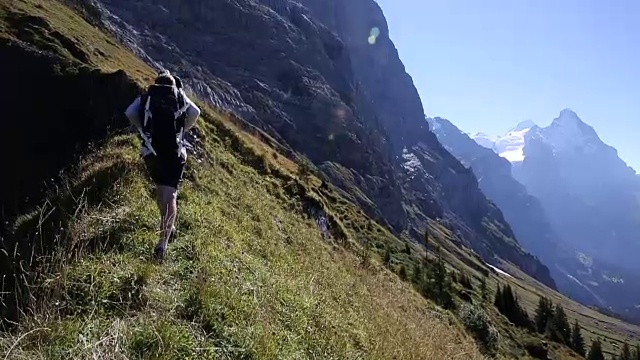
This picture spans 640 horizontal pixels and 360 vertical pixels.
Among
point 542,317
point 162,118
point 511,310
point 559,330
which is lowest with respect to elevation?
point 559,330

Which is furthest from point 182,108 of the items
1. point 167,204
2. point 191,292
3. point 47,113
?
point 47,113

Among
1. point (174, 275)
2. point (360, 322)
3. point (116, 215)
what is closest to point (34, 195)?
point (116, 215)

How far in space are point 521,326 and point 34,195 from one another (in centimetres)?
8649

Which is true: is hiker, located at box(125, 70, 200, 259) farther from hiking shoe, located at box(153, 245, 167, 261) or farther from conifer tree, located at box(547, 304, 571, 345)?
conifer tree, located at box(547, 304, 571, 345)

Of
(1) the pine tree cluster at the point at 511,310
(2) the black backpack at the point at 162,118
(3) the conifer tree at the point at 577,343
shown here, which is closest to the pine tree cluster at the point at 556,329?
(3) the conifer tree at the point at 577,343

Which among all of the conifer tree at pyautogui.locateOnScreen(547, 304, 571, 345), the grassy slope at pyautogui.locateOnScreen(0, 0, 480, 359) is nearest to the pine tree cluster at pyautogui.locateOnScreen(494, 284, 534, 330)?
the conifer tree at pyautogui.locateOnScreen(547, 304, 571, 345)

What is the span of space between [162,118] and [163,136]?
0.31 meters

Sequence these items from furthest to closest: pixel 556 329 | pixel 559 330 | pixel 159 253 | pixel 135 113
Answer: pixel 559 330 → pixel 556 329 → pixel 135 113 → pixel 159 253

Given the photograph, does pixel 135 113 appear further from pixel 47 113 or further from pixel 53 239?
pixel 47 113

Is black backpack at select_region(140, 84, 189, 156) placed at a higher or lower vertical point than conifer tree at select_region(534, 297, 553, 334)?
higher

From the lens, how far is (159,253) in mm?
7715

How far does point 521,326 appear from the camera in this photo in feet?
279

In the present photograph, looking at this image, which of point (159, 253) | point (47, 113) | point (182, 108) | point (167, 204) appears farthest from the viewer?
point (47, 113)

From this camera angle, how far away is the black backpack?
859 cm
